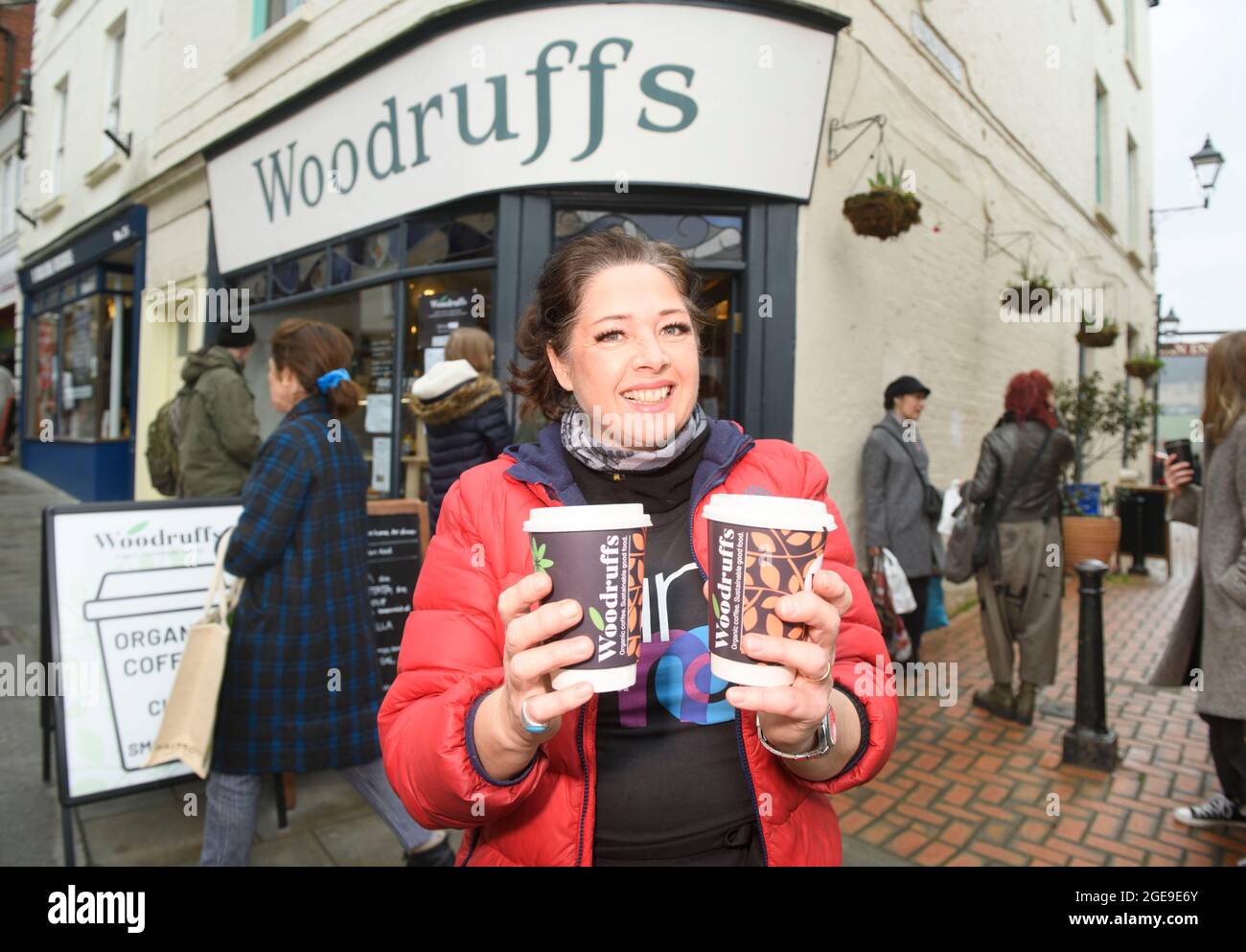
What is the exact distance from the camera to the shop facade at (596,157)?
4.69 meters

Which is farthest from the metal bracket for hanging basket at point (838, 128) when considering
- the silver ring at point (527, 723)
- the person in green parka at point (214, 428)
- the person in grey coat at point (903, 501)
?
the silver ring at point (527, 723)

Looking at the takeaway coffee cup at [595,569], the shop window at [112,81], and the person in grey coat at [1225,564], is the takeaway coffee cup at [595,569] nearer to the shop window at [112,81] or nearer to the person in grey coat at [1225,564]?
the person in grey coat at [1225,564]

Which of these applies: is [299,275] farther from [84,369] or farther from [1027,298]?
[1027,298]

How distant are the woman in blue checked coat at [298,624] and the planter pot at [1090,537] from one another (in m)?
5.59

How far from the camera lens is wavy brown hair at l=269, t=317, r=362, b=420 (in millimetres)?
2783

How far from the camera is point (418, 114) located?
5340 mm

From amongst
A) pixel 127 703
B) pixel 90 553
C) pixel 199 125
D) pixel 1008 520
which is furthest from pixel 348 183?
pixel 1008 520

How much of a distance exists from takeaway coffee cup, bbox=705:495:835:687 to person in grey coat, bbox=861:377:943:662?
4.25m

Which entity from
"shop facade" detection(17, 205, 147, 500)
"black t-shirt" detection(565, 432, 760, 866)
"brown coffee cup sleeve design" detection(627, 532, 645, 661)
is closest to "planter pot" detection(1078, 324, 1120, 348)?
"black t-shirt" detection(565, 432, 760, 866)

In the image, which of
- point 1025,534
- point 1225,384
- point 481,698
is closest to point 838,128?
point 1025,534

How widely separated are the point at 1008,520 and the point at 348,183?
5781 millimetres

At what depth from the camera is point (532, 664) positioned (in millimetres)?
966

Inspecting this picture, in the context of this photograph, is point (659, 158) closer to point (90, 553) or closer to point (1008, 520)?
point (1008, 520)

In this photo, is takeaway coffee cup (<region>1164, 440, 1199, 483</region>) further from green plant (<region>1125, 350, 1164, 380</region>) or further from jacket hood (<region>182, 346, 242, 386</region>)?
green plant (<region>1125, 350, 1164, 380</region>)
